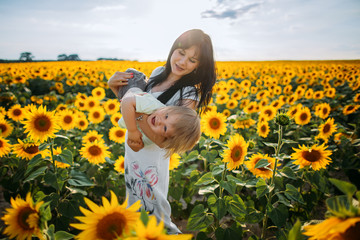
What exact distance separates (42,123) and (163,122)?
1121 mm

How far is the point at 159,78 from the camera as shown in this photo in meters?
2.17

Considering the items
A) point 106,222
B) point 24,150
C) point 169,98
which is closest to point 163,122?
point 169,98

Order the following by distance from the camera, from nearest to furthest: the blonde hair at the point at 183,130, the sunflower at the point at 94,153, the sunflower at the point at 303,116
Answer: the blonde hair at the point at 183,130, the sunflower at the point at 94,153, the sunflower at the point at 303,116

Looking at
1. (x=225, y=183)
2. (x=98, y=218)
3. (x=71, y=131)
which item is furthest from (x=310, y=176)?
(x=71, y=131)

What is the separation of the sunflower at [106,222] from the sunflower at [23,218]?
18 cm

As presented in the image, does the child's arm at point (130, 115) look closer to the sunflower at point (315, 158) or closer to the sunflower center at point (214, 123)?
the sunflower center at point (214, 123)

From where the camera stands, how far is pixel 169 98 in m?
1.91

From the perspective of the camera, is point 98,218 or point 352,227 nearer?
point 352,227

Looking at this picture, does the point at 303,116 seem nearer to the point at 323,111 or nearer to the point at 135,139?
the point at 323,111

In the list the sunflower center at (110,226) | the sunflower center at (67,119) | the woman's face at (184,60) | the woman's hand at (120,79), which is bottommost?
the sunflower center at (67,119)

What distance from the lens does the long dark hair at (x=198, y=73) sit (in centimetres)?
188

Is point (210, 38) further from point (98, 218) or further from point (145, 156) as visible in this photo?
point (98, 218)

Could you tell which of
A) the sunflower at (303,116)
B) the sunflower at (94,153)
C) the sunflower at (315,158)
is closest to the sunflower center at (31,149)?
the sunflower at (94,153)

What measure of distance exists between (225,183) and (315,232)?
3.97 feet
